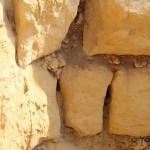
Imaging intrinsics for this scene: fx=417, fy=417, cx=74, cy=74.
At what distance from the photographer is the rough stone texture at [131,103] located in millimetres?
1462

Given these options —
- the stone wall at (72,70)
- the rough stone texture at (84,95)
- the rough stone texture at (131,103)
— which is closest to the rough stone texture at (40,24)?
the stone wall at (72,70)

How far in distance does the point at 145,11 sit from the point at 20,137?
0.54 meters

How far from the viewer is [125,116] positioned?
1.51 m

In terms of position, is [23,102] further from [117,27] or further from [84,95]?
[117,27]

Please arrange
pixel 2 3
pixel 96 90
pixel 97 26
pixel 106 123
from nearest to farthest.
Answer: pixel 2 3, pixel 97 26, pixel 96 90, pixel 106 123

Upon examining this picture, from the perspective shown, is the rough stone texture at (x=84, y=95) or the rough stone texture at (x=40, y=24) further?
the rough stone texture at (x=84, y=95)

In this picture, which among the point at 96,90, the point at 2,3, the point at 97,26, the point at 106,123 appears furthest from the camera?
the point at 106,123

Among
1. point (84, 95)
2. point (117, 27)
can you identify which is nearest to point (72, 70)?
point (84, 95)

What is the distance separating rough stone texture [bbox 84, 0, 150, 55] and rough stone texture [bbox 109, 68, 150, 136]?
10cm

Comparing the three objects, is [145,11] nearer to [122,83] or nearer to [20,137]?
[122,83]

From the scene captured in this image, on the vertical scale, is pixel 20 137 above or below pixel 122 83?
below

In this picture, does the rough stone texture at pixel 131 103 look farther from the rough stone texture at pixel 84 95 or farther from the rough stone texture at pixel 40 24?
the rough stone texture at pixel 40 24

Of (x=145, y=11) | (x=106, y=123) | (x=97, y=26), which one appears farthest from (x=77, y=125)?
(x=145, y=11)

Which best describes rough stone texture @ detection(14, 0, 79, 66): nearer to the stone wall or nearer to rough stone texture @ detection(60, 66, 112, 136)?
the stone wall
